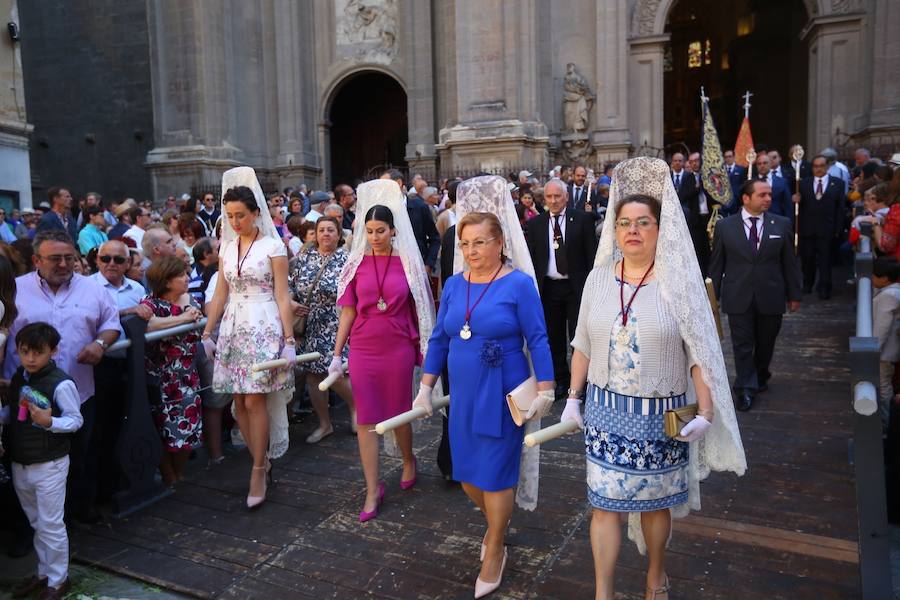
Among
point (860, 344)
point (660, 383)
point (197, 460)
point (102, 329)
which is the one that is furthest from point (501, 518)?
point (197, 460)

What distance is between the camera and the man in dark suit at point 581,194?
36.8ft

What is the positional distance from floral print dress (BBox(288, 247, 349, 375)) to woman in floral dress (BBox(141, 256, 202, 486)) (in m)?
1.09

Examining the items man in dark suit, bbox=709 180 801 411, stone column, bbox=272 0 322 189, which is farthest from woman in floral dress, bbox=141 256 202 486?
stone column, bbox=272 0 322 189

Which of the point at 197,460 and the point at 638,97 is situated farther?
the point at 638,97

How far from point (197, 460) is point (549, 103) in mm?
14816

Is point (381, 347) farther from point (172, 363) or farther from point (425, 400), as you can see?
point (172, 363)

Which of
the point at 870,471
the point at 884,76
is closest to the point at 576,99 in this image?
the point at 884,76

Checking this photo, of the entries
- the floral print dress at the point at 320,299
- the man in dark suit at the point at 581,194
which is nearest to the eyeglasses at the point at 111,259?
the floral print dress at the point at 320,299

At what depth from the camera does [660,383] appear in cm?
319

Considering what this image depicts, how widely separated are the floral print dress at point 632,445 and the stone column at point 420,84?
17.4 metres

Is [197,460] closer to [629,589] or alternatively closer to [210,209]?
[629,589]

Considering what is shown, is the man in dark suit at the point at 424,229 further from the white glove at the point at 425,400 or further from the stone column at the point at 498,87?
the stone column at the point at 498,87

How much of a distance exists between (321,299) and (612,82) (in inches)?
568

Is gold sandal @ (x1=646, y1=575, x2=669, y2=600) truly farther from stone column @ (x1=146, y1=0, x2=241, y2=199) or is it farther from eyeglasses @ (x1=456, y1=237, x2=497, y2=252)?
stone column @ (x1=146, y1=0, x2=241, y2=199)
